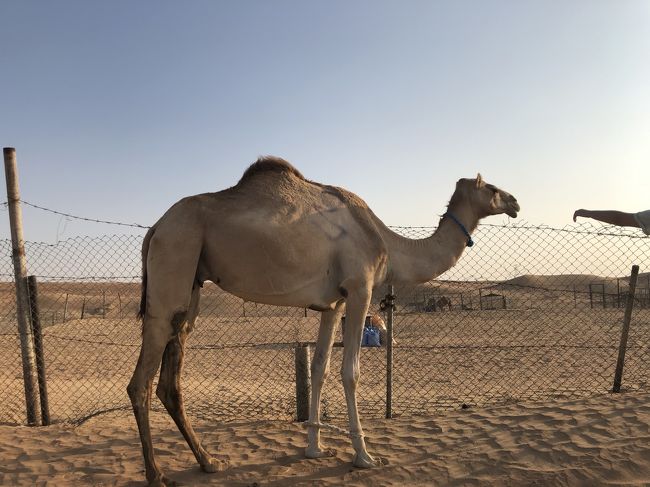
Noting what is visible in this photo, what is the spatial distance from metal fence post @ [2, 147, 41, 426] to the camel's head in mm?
5630

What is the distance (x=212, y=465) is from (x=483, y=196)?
3937 mm

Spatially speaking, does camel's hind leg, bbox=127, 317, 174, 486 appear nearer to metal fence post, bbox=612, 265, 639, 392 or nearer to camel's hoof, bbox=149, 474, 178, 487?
camel's hoof, bbox=149, 474, 178, 487

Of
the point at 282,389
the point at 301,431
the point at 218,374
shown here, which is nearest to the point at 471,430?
the point at 301,431

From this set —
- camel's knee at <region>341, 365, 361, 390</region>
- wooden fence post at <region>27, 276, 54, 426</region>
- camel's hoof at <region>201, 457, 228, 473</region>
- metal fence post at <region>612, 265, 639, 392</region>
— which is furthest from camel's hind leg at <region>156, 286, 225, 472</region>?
metal fence post at <region>612, 265, 639, 392</region>

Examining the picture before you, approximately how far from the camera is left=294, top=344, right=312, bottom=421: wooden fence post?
23.5 ft

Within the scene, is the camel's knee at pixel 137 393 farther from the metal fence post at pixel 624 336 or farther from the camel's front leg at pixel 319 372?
the metal fence post at pixel 624 336

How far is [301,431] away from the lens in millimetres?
6594

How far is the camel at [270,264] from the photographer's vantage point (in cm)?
481

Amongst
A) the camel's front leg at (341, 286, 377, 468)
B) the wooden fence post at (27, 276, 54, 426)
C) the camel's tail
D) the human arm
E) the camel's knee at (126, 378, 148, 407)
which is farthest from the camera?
the wooden fence post at (27, 276, 54, 426)

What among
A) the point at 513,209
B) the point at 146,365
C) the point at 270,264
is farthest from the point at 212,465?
the point at 513,209

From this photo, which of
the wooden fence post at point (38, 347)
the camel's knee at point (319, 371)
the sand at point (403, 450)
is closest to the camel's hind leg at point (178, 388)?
the sand at point (403, 450)

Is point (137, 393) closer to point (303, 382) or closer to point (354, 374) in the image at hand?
point (354, 374)

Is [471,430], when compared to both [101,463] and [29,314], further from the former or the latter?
[29,314]

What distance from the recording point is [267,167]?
548cm
